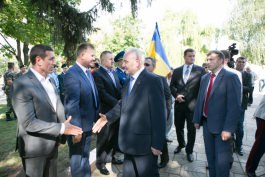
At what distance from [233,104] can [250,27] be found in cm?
2129

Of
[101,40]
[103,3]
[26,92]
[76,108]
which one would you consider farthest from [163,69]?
[101,40]

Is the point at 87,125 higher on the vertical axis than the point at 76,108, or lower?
lower

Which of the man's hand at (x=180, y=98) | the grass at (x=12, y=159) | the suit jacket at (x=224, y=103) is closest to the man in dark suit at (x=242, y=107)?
the man's hand at (x=180, y=98)

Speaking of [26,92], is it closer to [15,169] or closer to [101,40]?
[15,169]

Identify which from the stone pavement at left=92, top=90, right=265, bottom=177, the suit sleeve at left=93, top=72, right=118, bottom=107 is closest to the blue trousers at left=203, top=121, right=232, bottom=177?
the stone pavement at left=92, top=90, right=265, bottom=177

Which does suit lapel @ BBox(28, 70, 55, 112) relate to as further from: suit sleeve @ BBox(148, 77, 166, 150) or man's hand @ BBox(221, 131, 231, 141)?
man's hand @ BBox(221, 131, 231, 141)

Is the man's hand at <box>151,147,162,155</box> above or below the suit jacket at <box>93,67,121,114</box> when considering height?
below

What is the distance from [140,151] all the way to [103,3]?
3387mm

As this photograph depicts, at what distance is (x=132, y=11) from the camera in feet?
15.5

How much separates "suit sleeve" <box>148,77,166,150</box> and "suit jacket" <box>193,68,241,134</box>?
102 centimetres

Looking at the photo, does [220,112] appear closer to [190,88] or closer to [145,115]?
A: [145,115]

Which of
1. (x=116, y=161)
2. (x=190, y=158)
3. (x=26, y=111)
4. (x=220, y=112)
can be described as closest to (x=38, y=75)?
(x=26, y=111)

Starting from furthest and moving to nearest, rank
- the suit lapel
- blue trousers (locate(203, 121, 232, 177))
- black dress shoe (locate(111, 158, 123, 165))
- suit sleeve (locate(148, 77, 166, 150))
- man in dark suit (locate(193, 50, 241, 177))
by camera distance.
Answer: black dress shoe (locate(111, 158, 123, 165)) < blue trousers (locate(203, 121, 232, 177)) < man in dark suit (locate(193, 50, 241, 177)) < suit sleeve (locate(148, 77, 166, 150)) < the suit lapel

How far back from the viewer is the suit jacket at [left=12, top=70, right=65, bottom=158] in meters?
2.29
